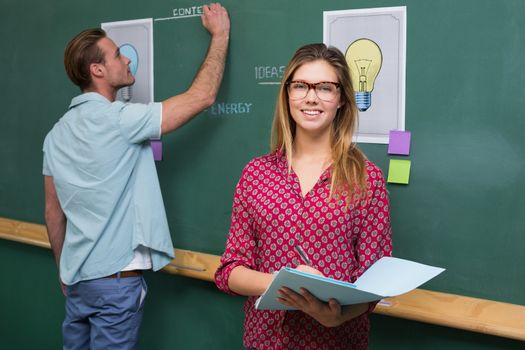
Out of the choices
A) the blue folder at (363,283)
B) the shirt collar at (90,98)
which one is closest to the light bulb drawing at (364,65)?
the blue folder at (363,283)

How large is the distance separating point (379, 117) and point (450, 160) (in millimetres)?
256

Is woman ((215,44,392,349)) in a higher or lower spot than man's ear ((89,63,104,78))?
lower

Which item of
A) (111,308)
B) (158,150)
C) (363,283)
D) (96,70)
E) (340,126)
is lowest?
(111,308)

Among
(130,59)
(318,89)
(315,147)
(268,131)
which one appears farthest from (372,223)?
(130,59)

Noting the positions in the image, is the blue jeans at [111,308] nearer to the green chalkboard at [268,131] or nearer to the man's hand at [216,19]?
the green chalkboard at [268,131]

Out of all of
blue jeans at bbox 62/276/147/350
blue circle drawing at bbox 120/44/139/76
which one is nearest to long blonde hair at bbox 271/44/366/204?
blue jeans at bbox 62/276/147/350

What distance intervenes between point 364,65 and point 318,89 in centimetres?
47

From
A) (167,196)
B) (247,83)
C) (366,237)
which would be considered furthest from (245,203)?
(167,196)

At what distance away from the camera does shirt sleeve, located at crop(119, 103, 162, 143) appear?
1924 mm

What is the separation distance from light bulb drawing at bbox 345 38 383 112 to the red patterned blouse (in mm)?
454

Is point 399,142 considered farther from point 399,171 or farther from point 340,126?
point 340,126

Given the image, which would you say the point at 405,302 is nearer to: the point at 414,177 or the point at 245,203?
the point at 414,177

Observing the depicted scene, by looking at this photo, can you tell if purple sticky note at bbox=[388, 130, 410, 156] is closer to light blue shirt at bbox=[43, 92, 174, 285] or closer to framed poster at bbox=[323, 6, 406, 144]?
framed poster at bbox=[323, 6, 406, 144]

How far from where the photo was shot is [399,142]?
71.5 inches
